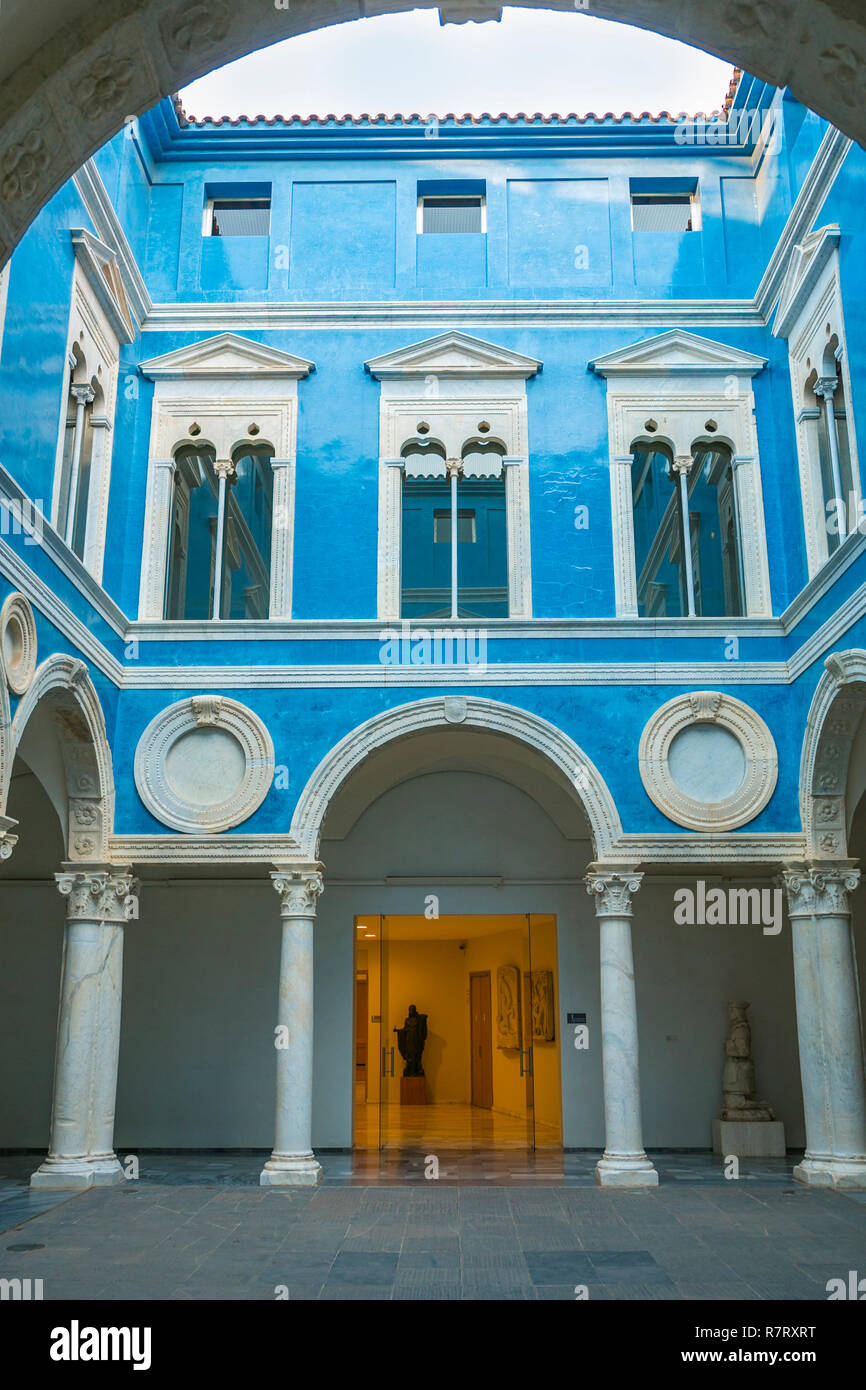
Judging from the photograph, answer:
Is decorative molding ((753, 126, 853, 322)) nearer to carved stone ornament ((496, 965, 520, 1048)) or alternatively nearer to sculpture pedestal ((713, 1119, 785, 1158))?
sculpture pedestal ((713, 1119, 785, 1158))

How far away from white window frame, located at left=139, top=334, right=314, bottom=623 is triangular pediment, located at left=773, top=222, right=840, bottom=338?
5.18 metres

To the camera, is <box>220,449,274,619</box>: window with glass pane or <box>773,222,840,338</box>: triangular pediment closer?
<box>773,222,840,338</box>: triangular pediment

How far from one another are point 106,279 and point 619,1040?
9.21 m

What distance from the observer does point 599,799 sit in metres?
12.7

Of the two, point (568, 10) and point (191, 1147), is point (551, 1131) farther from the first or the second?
point (568, 10)

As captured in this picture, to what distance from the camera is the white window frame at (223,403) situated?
13742mm

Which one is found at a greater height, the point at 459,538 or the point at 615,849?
the point at 459,538

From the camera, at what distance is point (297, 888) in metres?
12.5

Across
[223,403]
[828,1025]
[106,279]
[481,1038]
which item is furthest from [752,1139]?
[106,279]

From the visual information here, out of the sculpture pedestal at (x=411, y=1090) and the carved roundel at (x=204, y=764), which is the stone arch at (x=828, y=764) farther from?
the sculpture pedestal at (x=411, y=1090)

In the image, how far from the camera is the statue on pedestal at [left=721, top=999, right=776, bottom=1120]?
1409cm

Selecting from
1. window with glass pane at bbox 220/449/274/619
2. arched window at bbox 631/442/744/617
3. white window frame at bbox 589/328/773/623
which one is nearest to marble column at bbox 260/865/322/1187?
window with glass pane at bbox 220/449/274/619

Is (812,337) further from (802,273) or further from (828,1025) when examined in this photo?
(828,1025)
